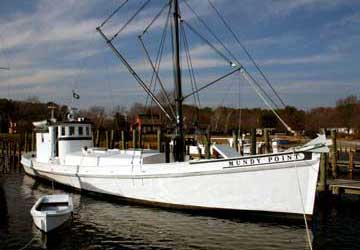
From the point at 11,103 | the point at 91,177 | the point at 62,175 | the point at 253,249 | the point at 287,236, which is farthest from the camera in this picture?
the point at 11,103

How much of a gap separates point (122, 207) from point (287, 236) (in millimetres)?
8849

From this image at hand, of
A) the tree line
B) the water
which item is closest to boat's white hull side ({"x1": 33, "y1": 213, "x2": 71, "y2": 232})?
the water

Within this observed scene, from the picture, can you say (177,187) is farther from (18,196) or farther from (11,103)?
(11,103)

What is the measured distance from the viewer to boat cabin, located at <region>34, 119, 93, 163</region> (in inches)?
1109

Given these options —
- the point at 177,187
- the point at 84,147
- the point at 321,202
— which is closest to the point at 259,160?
the point at 177,187

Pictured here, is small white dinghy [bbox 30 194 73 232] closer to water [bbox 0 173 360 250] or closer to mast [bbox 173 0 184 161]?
water [bbox 0 173 360 250]

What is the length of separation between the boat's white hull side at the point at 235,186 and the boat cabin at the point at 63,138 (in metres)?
8.17

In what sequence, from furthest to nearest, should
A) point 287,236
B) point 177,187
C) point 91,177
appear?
1. point 91,177
2. point 177,187
3. point 287,236

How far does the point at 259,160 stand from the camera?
57.6ft

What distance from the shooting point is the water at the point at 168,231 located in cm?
1454

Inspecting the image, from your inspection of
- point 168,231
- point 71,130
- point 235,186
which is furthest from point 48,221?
point 71,130

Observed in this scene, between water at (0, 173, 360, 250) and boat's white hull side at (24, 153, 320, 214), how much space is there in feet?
2.31

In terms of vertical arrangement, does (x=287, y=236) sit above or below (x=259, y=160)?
below

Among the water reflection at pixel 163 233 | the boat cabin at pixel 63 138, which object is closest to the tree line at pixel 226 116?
the boat cabin at pixel 63 138
